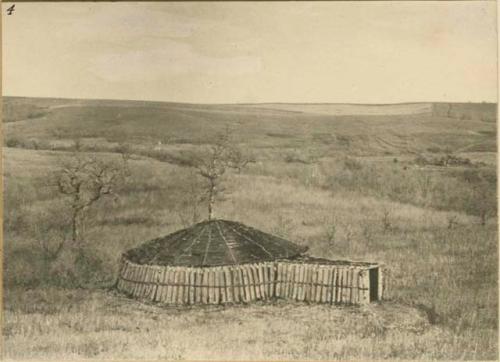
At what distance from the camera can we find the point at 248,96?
46.1ft

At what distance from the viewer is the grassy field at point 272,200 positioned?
13328mm

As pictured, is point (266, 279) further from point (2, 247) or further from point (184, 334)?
point (2, 247)

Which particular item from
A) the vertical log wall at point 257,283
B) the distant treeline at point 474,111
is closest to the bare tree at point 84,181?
the vertical log wall at point 257,283

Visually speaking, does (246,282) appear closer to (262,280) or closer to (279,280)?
(262,280)

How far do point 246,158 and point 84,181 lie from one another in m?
3.39

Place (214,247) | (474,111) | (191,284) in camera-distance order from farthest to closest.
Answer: (474,111) < (214,247) < (191,284)

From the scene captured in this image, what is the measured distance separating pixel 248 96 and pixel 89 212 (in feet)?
13.2

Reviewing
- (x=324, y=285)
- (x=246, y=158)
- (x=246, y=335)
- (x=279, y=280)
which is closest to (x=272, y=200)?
(x=246, y=158)

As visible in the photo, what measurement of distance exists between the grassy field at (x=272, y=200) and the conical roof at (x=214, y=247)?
14.5 inches

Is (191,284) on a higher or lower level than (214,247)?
lower

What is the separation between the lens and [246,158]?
14.2m

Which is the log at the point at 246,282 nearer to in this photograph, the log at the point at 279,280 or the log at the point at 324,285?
the log at the point at 279,280

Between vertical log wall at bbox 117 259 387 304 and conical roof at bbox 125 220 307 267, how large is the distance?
0.54ft

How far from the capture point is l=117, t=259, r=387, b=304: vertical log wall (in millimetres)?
13133
